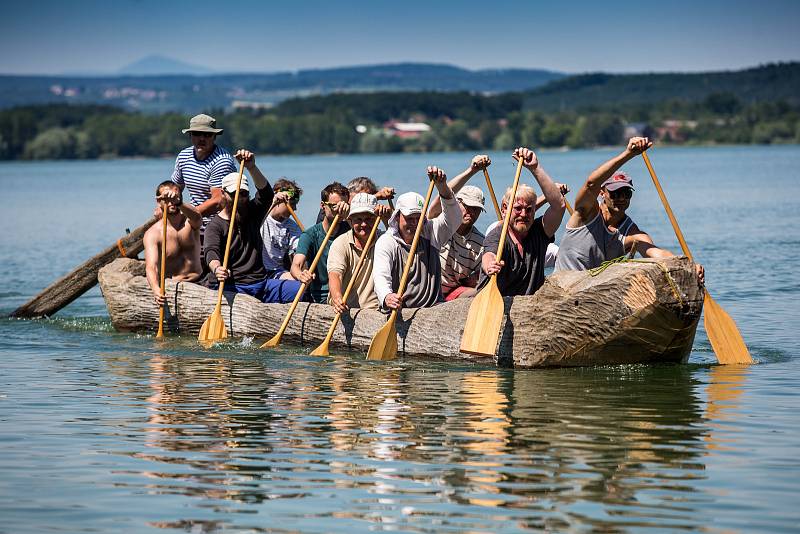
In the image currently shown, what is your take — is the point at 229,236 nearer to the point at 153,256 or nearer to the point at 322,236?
the point at 322,236

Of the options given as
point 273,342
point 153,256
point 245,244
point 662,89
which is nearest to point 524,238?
point 273,342

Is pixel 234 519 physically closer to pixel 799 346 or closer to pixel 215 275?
pixel 215 275

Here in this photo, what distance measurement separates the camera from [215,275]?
12.0 m

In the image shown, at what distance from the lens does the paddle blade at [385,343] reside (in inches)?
404

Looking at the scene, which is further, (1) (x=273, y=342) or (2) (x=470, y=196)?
(1) (x=273, y=342)

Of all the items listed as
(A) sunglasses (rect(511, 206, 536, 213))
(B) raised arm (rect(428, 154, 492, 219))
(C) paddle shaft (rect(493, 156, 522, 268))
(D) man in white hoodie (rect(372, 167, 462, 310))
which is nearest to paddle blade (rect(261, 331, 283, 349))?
(D) man in white hoodie (rect(372, 167, 462, 310))

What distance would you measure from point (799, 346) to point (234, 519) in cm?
709

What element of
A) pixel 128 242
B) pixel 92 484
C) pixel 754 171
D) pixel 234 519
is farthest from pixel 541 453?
pixel 754 171

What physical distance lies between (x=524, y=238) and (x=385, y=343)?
1415 millimetres

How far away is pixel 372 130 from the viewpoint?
13425 cm

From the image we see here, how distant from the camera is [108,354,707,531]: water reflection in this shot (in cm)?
627

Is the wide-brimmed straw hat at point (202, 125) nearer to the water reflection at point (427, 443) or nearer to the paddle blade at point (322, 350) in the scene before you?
the paddle blade at point (322, 350)

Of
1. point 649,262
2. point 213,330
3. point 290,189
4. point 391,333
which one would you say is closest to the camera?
point 649,262

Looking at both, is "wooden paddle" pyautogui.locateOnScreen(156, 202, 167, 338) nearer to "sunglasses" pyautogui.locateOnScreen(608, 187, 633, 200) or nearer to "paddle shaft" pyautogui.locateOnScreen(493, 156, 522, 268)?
"paddle shaft" pyautogui.locateOnScreen(493, 156, 522, 268)
